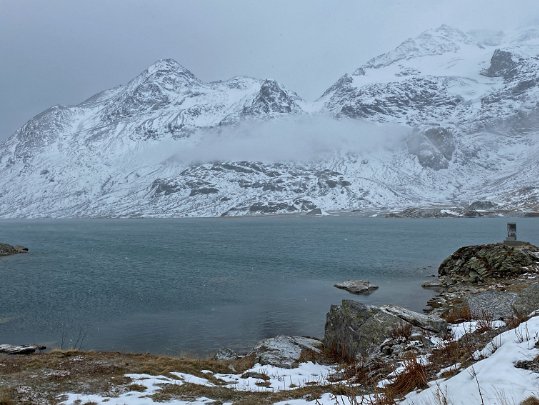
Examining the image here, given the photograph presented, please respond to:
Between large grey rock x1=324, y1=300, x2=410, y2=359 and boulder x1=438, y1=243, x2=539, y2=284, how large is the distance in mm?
33626

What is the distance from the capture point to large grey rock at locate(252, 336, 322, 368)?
74.3 ft

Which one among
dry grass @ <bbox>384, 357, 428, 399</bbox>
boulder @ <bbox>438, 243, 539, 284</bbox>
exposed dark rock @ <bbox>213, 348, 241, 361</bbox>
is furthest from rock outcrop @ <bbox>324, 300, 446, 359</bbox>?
boulder @ <bbox>438, 243, 539, 284</bbox>

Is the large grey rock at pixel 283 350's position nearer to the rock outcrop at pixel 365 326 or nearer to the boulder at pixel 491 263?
the rock outcrop at pixel 365 326

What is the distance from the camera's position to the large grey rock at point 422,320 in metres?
20.9

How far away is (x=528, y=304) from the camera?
23953 millimetres

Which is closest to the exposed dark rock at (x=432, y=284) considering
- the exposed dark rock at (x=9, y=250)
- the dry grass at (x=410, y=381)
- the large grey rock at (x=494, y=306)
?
the large grey rock at (x=494, y=306)

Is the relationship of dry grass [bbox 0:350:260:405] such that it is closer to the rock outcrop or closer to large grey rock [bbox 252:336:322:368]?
large grey rock [bbox 252:336:322:368]

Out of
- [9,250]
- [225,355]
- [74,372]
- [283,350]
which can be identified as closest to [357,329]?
[283,350]

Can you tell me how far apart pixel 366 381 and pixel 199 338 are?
83.5 ft

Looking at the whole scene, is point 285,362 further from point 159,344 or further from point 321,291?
point 321,291

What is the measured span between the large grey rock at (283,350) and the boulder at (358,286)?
26.2 meters

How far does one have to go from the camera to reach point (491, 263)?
54.8 m

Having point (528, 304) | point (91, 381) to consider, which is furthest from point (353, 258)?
point (91, 381)

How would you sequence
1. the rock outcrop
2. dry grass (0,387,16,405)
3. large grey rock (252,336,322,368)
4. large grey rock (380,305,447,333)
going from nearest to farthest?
dry grass (0,387,16,405), large grey rock (380,305,447,333), the rock outcrop, large grey rock (252,336,322,368)
